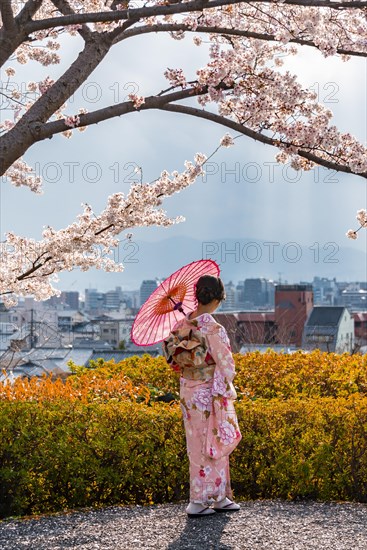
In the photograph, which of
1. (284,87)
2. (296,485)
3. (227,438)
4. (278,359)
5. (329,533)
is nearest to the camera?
(329,533)

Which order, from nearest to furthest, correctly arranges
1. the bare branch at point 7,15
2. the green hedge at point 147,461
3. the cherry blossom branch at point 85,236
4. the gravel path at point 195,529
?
the gravel path at point 195,529 < the green hedge at point 147,461 < the bare branch at point 7,15 < the cherry blossom branch at point 85,236

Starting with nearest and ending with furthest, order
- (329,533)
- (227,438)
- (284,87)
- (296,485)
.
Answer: (329,533)
(227,438)
(296,485)
(284,87)

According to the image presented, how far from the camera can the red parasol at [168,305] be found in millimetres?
6043

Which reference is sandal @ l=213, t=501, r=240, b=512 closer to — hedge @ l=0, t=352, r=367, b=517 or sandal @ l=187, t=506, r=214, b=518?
sandal @ l=187, t=506, r=214, b=518

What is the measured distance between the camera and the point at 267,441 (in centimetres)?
634

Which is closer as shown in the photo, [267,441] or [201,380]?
[201,380]

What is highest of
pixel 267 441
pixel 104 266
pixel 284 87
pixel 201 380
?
pixel 284 87

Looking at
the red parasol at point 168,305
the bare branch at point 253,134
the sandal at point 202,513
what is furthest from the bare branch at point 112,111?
the sandal at point 202,513

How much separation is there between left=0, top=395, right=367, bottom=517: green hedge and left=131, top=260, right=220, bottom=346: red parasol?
2.31ft

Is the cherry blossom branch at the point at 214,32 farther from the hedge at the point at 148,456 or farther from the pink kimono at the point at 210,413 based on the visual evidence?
the hedge at the point at 148,456

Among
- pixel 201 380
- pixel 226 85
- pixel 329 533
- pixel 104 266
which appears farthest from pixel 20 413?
pixel 104 266

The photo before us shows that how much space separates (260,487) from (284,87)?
3.41m

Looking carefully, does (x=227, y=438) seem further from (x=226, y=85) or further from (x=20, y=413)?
(x=226, y=85)

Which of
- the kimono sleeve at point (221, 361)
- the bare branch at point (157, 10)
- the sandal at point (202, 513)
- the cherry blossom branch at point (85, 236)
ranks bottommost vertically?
the sandal at point (202, 513)
